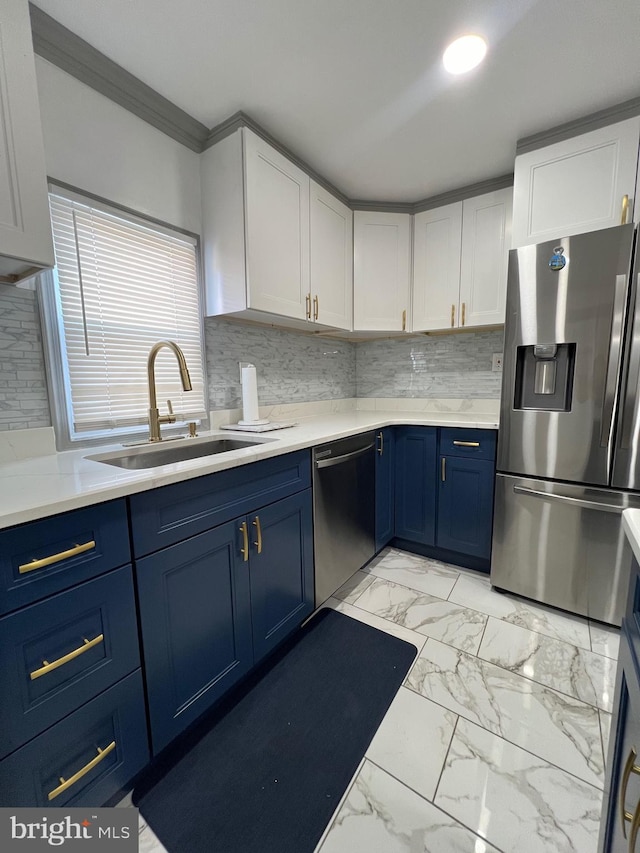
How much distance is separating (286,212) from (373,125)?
1.89 feet

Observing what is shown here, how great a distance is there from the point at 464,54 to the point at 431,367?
1.72 meters

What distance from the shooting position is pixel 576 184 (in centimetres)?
175

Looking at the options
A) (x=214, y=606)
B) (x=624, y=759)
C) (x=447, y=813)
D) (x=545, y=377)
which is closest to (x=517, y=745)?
(x=447, y=813)

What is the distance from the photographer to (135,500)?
97cm

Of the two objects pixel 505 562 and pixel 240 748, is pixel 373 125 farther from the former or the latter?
pixel 240 748

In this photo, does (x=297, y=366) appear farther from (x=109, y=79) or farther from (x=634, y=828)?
(x=634, y=828)

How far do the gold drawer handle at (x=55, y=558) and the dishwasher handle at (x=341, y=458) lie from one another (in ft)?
3.21

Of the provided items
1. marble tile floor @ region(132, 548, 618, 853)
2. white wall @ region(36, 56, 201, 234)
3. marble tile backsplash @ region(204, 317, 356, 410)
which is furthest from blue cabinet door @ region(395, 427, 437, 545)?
white wall @ region(36, 56, 201, 234)

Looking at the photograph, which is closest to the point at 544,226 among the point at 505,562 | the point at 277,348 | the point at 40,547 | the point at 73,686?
the point at 277,348

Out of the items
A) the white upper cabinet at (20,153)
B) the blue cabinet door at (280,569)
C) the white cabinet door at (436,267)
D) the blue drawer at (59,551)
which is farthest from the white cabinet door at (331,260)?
the blue drawer at (59,551)

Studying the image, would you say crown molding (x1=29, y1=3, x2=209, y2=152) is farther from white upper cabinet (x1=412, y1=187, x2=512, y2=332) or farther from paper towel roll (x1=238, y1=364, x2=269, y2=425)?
white upper cabinet (x1=412, y1=187, x2=512, y2=332)

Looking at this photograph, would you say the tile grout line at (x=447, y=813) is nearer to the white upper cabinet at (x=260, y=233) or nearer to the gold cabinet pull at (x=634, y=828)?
the gold cabinet pull at (x=634, y=828)

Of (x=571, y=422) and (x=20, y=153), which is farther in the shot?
(x=571, y=422)

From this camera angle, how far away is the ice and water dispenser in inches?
66.0
